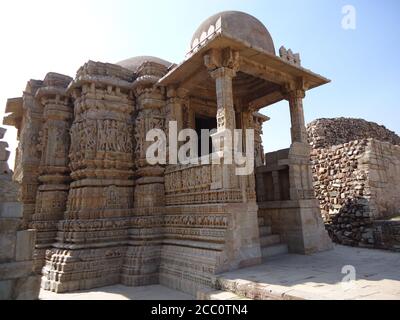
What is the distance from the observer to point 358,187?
9.16 metres

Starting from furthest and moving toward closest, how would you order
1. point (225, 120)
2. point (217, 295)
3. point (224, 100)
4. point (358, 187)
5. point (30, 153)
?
point (358, 187) → point (30, 153) → point (224, 100) → point (225, 120) → point (217, 295)

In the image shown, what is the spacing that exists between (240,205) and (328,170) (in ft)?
21.0

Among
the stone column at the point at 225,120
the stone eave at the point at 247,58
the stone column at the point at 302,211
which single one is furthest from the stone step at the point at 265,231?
the stone eave at the point at 247,58

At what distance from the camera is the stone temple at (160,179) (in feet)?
19.0

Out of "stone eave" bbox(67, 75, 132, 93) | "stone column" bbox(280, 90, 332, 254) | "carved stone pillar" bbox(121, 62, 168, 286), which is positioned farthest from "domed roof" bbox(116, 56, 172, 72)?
"stone column" bbox(280, 90, 332, 254)

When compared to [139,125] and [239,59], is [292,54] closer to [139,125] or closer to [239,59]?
[239,59]

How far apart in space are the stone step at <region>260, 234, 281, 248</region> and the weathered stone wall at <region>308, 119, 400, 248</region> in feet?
10.5

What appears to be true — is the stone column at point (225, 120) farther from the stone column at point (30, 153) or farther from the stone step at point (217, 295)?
the stone column at point (30, 153)

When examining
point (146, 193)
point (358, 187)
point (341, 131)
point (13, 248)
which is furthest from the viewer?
point (341, 131)

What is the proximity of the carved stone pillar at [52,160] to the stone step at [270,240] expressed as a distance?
203 inches

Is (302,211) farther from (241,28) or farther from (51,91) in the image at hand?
(51,91)

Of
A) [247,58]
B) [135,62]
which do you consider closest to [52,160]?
[135,62]

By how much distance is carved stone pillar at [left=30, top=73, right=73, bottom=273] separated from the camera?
7.51 m

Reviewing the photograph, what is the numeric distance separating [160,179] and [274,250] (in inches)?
128
